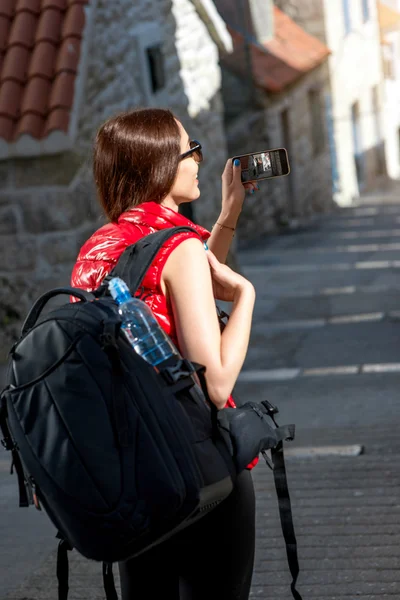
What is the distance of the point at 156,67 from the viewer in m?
10.1

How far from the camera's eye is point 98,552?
2066 millimetres

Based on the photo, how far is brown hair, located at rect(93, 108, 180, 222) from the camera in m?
2.33

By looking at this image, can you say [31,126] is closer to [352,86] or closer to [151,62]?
[151,62]

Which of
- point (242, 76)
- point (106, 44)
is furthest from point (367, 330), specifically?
point (242, 76)

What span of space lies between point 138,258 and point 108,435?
0.39 m

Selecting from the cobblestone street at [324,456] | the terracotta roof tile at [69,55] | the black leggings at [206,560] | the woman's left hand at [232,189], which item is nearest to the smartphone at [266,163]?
the woman's left hand at [232,189]

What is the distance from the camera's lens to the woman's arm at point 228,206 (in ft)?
8.86

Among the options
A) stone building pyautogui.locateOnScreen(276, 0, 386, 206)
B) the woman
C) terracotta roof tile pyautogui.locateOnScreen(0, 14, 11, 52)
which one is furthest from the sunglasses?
stone building pyautogui.locateOnScreen(276, 0, 386, 206)

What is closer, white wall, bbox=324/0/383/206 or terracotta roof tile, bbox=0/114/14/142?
terracotta roof tile, bbox=0/114/14/142

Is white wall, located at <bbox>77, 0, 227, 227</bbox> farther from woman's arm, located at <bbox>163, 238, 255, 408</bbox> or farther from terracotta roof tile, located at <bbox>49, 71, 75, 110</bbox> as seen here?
woman's arm, located at <bbox>163, 238, 255, 408</bbox>

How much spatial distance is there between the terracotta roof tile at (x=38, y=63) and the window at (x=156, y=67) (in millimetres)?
1941

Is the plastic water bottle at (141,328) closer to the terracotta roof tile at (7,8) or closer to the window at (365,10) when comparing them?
the terracotta roof tile at (7,8)

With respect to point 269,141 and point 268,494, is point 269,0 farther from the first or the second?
point 268,494

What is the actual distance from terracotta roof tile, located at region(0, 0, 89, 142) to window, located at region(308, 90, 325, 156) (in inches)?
642
